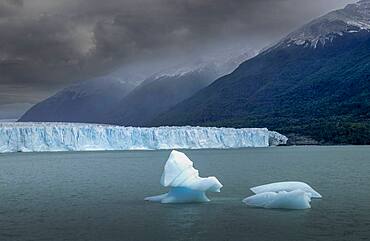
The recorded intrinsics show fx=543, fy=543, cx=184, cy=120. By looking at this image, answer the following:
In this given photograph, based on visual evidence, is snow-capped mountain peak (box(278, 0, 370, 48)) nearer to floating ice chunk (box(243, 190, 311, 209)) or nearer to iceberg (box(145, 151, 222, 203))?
iceberg (box(145, 151, 222, 203))

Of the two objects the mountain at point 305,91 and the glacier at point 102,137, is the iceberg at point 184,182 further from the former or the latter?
the mountain at point 305,91

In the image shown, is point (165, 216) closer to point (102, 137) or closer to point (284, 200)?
point (284, 200)

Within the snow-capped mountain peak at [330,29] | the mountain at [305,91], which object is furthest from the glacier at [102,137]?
the snow-capped mountain peak at [330,29]

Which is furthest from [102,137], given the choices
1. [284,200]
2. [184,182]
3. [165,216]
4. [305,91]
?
[305,91]

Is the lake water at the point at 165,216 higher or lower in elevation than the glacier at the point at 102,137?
lower

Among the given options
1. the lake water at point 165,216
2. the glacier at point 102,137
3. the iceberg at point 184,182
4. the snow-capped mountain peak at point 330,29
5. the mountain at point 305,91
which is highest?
the snow-capped mountain peak at point 330,29

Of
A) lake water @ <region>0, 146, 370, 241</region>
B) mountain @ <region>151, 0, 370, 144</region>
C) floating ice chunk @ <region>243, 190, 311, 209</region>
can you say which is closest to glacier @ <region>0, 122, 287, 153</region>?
mountain @ <region>151, 0, 370, 144</region>

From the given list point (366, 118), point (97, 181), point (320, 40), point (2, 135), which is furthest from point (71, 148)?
point (320, 40)
